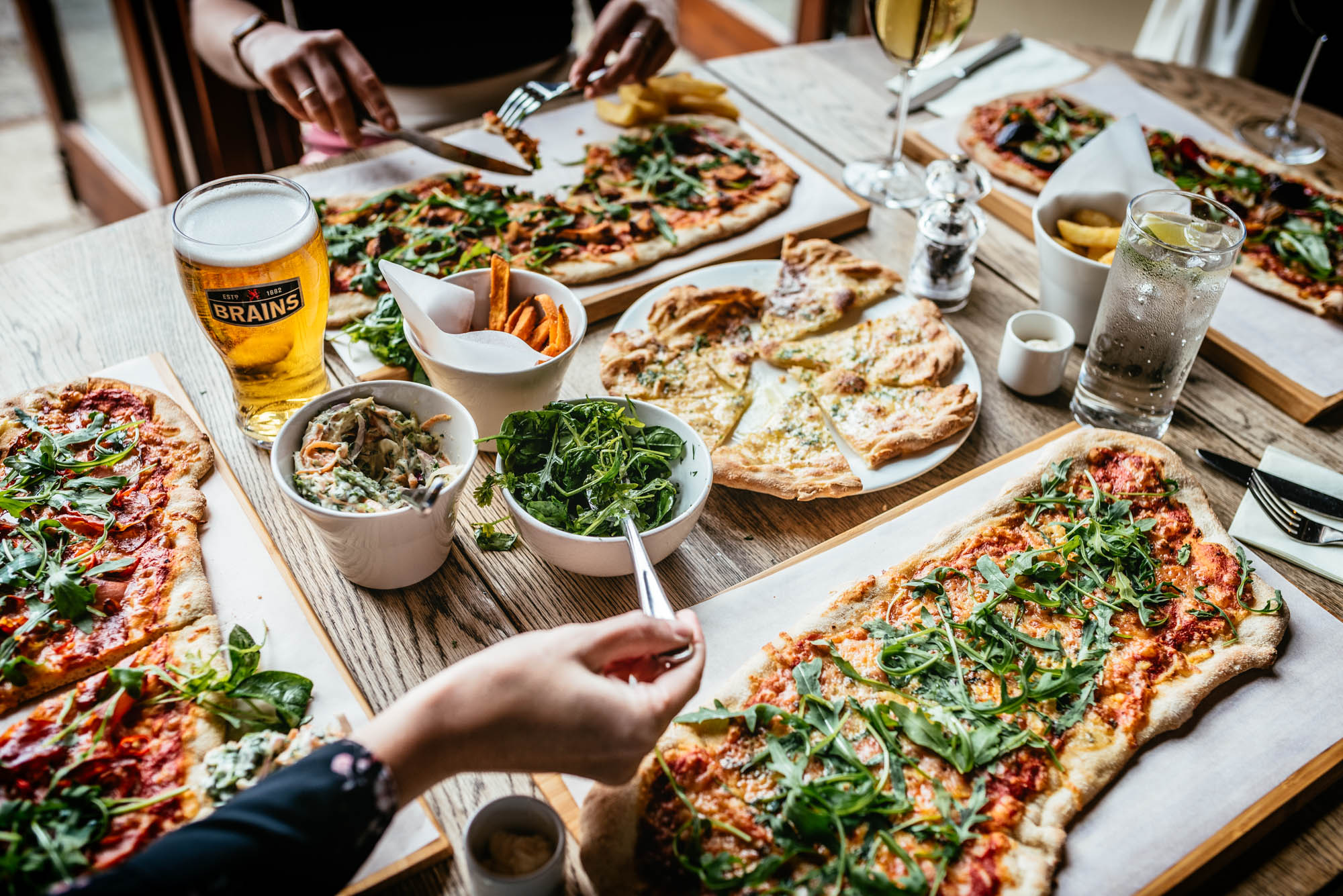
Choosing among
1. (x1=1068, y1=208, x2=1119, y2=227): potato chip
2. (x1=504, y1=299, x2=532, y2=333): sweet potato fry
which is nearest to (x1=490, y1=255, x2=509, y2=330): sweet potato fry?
(x1=504, y1=299, x2=532, y2=333): sweet potato fry

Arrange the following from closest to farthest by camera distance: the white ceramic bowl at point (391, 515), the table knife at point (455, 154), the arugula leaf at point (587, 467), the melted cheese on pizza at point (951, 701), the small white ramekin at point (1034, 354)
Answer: the melted cheese on pizza at point (951, 701) → the white ceramic bowl at point (391, 515) → the arugula leaf at point (587, 467) → the small white ramekin at point (1034, 354) → the table knife at point (455, 154)

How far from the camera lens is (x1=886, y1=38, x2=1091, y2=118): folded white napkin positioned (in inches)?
138

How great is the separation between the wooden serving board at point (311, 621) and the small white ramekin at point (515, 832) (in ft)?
0.25

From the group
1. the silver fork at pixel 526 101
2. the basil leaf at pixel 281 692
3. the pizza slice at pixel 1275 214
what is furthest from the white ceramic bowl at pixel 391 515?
the pizza slice at pixel 1275 214

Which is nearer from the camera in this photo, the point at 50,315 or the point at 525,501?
the point at 525,501

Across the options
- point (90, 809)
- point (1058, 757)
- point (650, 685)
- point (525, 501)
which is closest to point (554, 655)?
point (650, 685)

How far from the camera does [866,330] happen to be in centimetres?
239

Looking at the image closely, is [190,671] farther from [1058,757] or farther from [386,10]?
[386,10]

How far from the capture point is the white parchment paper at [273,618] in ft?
4.45

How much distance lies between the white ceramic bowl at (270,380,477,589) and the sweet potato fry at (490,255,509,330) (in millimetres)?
356

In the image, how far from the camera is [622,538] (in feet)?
5.34

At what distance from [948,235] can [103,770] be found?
219 centimetres

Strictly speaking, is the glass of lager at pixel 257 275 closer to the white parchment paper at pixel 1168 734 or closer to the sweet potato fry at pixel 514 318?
the sweet potato fry at pixel 514 318

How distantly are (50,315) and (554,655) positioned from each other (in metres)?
1.94
